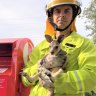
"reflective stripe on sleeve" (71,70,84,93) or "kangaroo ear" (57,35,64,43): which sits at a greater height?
"kangaroo ear" (57,35,64,43)

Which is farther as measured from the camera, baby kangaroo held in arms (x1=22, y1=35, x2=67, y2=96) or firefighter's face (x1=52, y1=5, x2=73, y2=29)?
firefighter's face (x1=52, y1=5, x2=73, y2=29)

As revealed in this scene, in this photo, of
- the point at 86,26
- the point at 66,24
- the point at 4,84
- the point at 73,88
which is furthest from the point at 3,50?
the point at 86,26

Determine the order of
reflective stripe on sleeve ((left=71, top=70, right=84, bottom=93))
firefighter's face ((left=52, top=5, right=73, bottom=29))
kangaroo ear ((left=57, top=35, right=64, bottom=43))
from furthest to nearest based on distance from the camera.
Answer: firefighter's face ((left=52, top=5, right=73, bottom=29)), kangaroo ear ((left=57, top=35, right=64, bottom=43)), reflective stripe on sleeve ((left=71, top=70, right=84, bottom=93))

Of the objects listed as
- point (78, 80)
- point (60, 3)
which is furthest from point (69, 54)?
point (60, 3)

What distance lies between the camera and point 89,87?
11.9 ft

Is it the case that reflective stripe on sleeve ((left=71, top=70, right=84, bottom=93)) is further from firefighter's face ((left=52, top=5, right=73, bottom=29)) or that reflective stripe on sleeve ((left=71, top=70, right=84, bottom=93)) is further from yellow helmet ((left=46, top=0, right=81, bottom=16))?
yellow helmet ((left=46, top=0, right=81, bottom=16))

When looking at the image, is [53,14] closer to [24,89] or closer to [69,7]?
[69,7]

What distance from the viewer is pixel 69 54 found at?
375 centimetres

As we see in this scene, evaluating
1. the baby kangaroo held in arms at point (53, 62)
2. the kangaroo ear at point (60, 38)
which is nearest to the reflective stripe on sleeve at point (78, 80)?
the baby kangaroo held in arms at point (53, 62)

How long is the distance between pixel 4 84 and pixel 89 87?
902 millimetres

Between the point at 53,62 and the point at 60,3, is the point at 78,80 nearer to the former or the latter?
the point at 53,62

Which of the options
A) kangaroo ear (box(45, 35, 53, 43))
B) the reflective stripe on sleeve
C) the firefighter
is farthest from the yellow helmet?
the reflective stripe on sleeve

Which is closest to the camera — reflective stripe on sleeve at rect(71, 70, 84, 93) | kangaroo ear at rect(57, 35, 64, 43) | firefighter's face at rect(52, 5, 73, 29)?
reflective stripe on sleeve at rect(71, 70, 84, 93)

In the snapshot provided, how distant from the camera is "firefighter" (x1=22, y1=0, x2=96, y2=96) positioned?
3.58 meters
